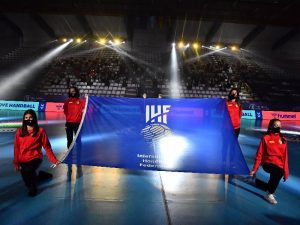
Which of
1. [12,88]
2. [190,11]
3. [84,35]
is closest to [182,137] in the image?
[190,11]

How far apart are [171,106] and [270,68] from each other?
91.2ft

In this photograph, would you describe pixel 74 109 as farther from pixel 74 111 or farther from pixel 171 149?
pixel 171 149

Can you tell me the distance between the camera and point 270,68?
30.0 m

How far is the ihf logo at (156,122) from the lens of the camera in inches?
219

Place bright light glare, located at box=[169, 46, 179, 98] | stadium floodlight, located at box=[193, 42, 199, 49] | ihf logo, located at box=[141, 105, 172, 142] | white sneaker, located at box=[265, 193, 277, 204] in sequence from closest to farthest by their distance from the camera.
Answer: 1. white sneaker, located at box=[265, 193, 277, 204]
2. ihf logo, located at box=[141, 105, 172, 142]
3. bright light glare, located at box=[169, 46, 179, 98]
4. stadium floodlight, located at box=[193, 42, 199, 49]

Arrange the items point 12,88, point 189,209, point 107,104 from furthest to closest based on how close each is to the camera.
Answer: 1. point 12,88
2. point 107,104
3. point 189,209

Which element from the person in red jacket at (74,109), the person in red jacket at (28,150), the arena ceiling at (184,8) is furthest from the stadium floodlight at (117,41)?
the person in red jacket at (28,150)

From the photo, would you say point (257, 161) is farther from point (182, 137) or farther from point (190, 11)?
point (190, 11)

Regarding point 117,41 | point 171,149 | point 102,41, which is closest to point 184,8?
point 117,41

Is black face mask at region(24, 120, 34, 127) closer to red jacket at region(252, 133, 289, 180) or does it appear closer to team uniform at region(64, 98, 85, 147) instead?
team uniform at region(64, 98, 85, 147)

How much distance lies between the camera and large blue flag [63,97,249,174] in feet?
17.7

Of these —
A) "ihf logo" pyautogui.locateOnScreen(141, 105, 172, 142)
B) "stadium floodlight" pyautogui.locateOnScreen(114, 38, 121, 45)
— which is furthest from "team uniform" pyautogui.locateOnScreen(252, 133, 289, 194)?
"stadium floodlight" pyautogui.locateOnScreen(114, 38, 121, 45)

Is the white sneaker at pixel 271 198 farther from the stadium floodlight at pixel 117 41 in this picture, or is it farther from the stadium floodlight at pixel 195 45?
the stadium floodlight at pixel 117 41

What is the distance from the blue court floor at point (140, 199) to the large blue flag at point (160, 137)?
1.10 feet
